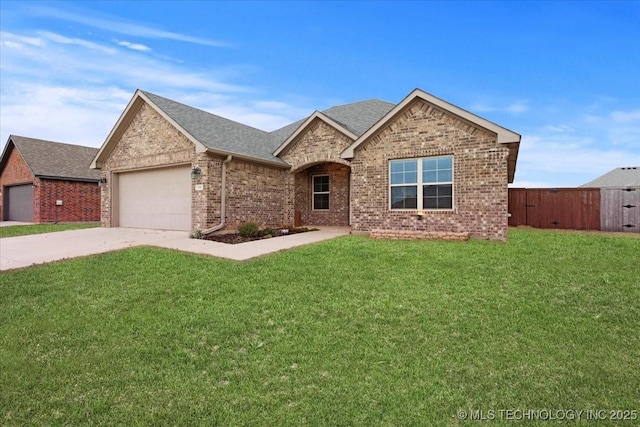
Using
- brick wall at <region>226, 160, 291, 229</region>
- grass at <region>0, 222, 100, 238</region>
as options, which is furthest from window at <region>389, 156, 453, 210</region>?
grass at <region>0, 222, 100, 238</region>

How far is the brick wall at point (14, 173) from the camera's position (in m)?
23.8

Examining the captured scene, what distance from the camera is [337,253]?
8.77 metres

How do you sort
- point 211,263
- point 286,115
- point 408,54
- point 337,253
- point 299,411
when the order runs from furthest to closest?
point 286,115 → point 408,54 → point 337,253 → point 211,263 → point 299,411

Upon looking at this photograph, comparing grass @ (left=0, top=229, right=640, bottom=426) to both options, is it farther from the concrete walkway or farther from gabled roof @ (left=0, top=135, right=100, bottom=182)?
gabled roof @ (left=0, top=135, right=100, bottom=182)

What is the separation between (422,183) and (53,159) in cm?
2617

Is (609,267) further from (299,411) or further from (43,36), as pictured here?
(43,36)

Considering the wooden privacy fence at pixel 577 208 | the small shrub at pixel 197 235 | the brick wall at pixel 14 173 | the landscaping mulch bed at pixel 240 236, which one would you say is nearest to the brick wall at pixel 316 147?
the landscaping mulch bed at pixel 240 236

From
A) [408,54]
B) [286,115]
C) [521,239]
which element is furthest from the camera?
[286,115]

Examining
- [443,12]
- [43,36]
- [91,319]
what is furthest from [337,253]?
[43,36]

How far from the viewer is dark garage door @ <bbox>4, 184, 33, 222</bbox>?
78.4 feet

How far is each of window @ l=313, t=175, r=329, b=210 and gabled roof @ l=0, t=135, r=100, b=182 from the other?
1752 cm

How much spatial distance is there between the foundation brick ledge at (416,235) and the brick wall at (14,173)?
24.1 meters

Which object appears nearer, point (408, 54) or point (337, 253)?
point (337, 253)

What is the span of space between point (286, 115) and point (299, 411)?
2246 centimetres
